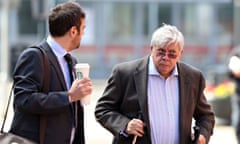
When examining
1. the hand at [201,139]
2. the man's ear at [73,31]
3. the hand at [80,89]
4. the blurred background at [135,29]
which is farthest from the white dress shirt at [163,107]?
the blurred background at [135,29]

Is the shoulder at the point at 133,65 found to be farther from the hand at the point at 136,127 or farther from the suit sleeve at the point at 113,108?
the hand at the point at 136,127

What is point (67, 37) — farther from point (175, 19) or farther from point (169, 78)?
point (175, 19)

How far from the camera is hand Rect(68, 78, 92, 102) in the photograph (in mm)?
4145

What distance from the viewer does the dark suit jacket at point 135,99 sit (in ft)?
14.2

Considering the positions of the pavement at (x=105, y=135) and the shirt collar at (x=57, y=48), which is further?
the pavement at (x=105, y=135)

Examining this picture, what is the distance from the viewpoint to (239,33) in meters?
16.6

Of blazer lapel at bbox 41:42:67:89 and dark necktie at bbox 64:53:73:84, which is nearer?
blazer lapel at bbox 41:42:67:89

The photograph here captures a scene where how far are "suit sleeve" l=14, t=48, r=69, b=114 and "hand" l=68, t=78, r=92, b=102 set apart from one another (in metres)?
0.04

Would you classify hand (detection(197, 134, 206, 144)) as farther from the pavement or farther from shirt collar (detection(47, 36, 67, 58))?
the pavement

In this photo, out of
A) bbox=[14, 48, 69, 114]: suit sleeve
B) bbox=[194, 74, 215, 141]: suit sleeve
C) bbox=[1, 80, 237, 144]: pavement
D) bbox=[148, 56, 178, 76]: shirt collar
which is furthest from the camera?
bbox=[1, 80, 237, 144]: pavement

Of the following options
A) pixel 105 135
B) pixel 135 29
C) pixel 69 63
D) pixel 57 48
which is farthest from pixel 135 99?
pixel 135 29

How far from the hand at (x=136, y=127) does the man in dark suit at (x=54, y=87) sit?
1.09 ft

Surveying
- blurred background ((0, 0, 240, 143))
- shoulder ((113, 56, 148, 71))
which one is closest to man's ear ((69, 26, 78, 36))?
shoulder ((113, 56, 148, 71))

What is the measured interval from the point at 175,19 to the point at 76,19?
851 inches
